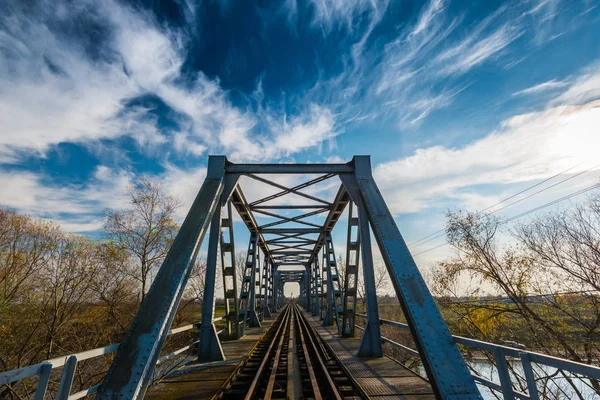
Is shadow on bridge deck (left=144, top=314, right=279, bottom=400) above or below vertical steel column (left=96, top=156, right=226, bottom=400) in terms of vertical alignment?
below

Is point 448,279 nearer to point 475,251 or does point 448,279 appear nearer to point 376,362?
point 475,251

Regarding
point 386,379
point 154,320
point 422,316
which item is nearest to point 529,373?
point 422,316

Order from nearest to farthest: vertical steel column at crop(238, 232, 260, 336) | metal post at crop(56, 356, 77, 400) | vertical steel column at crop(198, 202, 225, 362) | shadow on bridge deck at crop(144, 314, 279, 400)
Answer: metal post at crop(56, 356, 77, 400) → shadow on bridge deck at crop(144, 314, 279, 400) → vertical steel column at crop(198, 202, 225, 362) → vertical steel column at crop(238, 232, 260, 336)

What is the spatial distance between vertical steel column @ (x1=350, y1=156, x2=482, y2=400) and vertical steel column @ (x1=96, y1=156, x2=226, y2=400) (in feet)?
11.4

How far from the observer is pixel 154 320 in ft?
12.1

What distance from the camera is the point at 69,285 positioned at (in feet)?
39.5

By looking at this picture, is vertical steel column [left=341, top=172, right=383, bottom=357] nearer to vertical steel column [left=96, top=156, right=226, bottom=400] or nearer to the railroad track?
the railroad track

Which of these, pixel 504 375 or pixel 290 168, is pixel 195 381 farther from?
pixel 290 168

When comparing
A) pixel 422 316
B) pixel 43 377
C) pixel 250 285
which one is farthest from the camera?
pixel 250 285

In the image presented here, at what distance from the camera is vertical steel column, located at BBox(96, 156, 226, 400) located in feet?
10.1

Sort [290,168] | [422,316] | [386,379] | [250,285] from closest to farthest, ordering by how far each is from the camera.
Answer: [422,316], [386,379], [290,168], [250,285]

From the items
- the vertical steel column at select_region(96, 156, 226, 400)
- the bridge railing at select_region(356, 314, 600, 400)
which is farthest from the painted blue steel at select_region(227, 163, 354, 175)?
the bridge railing at select_region(356, 314, 600, 400)

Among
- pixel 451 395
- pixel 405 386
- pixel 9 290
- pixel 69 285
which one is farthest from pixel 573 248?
pixel 9 290

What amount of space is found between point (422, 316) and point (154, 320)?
3.81 metres
